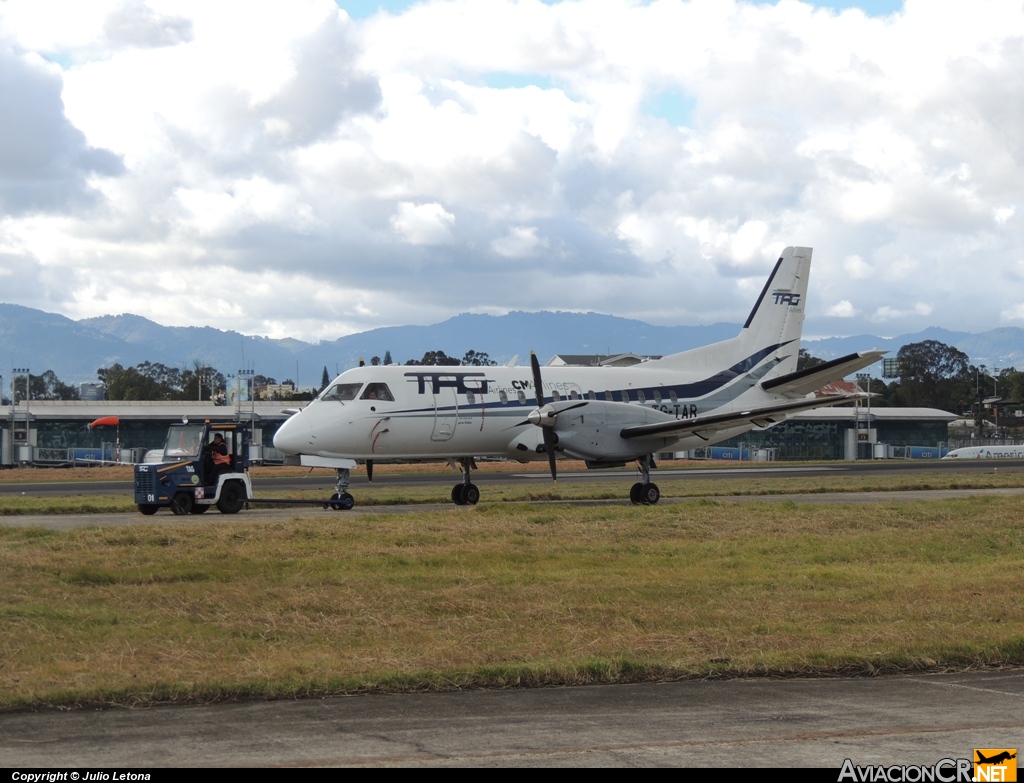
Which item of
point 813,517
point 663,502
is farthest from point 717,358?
point 813,517

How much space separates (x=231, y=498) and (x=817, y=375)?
16.9m

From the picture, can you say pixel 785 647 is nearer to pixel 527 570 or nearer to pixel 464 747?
pixel 464 747

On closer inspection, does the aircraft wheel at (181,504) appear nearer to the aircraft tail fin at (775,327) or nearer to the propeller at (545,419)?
the propeller at (545,419)

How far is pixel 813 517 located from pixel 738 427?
713 cm

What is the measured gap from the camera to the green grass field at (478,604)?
10836 mm

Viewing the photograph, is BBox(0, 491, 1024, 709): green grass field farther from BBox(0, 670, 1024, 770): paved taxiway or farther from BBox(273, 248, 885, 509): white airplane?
BBox(273, 248, 885, 509): white airplane

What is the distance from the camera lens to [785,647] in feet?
40.0

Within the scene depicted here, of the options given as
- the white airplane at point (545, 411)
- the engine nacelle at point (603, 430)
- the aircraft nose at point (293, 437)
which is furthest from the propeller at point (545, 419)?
the aircraft nose at point (293, 437)

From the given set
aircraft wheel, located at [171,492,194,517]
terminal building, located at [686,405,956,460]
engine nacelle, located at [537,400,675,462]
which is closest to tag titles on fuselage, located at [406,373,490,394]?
engine nacelle, located at [537,400,675,462]

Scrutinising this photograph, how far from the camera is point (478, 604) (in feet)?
48.9

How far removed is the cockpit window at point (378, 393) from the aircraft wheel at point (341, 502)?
291cm

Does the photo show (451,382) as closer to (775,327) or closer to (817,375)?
(817,375)

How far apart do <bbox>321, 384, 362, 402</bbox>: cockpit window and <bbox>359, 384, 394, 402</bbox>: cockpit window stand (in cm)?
24

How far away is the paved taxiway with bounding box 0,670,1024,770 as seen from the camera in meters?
7.60
